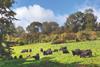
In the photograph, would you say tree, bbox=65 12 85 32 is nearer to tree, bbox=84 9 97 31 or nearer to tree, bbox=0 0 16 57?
tree, bbox=84 9 97 31

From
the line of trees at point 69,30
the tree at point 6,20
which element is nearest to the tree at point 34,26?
the line of trees at point 69,30

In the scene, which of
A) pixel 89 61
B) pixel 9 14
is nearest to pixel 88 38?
pixel 9 14

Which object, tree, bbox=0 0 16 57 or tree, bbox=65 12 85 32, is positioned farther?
tree, bbox=65 12 85 32

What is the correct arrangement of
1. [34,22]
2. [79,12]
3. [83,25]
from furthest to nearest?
1. [34,22]
2. [79,12]
3. [83,25]

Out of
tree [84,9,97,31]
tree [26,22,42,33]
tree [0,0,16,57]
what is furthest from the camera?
tree [26,22,42,33]

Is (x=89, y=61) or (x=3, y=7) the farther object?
(x=3, y=7)

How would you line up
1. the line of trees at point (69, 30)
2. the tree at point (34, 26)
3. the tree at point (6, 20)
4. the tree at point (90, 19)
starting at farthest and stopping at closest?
the tree at point (34, 26) → the tree at point (90, 19) → the line of trees at point (69, 30) → the tree at point (6, 20)

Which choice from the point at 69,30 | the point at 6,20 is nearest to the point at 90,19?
the point at 69,30

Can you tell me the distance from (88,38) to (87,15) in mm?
47197

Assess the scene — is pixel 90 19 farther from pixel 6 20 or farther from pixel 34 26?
pixel 6 20

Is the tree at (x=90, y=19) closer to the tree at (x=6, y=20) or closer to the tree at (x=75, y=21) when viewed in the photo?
the tree at (x=75, y=21)

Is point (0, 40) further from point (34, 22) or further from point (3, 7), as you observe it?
point (34, 22)

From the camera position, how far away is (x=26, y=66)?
30.6 m

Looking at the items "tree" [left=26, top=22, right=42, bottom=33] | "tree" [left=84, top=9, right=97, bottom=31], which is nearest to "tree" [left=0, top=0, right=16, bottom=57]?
"tree" [left=84, top=9, right=97, bottom=31]
